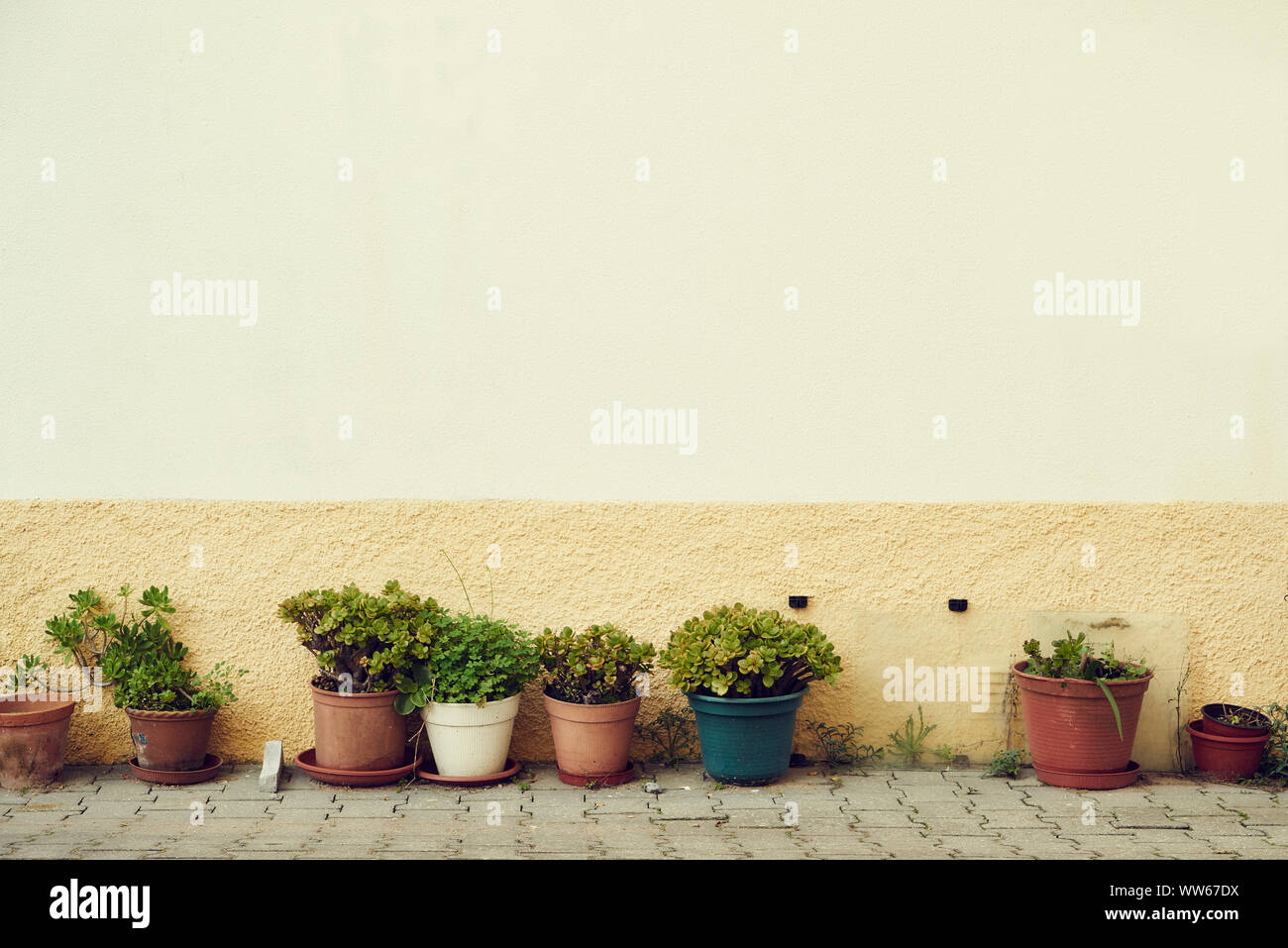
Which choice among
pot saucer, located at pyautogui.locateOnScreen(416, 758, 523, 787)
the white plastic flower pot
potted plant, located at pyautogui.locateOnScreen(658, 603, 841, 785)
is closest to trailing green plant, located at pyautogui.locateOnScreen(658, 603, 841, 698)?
potted plant, located at pyautogui.locateOnScreen(658, 603, 841, 785)

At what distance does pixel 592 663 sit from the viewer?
5.51 metres

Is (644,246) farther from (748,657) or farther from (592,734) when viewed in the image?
(592,734)

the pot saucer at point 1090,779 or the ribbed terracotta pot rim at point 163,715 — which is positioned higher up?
the ribbed terracotta pot rim at point 163,715

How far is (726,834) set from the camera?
193 inches

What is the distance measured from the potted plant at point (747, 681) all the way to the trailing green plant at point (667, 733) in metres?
0.38

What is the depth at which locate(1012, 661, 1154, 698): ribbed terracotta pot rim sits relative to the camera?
553 centimetres

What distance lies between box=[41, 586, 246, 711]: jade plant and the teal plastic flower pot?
2523 mm

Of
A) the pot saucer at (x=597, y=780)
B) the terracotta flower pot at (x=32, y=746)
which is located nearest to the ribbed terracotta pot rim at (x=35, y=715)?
the terracotta flower pot at (x=32, y=746)

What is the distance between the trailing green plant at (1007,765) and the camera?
19.1ft

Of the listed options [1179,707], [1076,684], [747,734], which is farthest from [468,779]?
[1179,707]

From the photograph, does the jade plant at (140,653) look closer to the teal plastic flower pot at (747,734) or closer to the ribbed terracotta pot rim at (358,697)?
the ribbed terracotta pot rim at (358,697)

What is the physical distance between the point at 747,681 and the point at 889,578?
1124mm

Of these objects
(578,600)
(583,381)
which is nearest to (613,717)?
(578,600)

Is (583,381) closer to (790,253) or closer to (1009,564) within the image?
(790,253)
